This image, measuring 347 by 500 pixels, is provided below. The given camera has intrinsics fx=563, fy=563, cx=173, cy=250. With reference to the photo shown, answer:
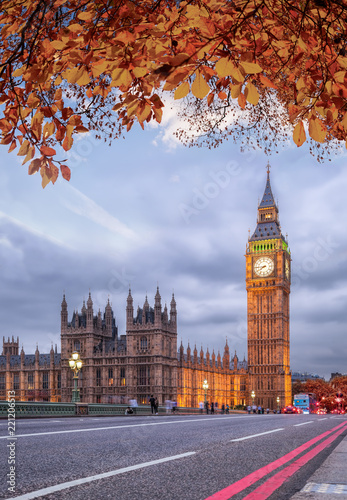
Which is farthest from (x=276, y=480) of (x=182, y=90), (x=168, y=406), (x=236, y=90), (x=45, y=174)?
(x=168, y=406)

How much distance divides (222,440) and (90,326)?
83.8m

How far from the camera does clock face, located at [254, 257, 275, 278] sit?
127812 millimetres

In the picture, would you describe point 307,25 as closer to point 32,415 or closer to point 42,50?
point 42,50

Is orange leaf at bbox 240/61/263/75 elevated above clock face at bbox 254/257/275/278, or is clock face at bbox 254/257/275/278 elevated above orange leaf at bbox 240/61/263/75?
clock face at bbox 254/257/275/278

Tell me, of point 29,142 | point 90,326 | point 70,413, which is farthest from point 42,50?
point 90,326

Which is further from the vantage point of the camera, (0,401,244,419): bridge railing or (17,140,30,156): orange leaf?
(0,401,244,419): bridge railing

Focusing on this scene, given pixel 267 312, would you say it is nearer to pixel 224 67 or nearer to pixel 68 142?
pixel 68 142

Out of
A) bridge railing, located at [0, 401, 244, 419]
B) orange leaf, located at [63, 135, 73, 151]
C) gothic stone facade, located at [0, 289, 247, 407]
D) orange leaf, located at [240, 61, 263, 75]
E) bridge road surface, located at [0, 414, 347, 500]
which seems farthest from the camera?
gothic stone facade, located at [0, 289, 247, 407]

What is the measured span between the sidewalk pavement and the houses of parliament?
81.8 m

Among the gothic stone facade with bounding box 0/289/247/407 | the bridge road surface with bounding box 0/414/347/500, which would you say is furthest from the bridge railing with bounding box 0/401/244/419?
the gothic stone facade with bounding box 0/289/247/407

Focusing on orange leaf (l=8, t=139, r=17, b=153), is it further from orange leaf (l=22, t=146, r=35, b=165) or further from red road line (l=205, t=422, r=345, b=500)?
red road line (l=205, t=422, r=345, b=500)

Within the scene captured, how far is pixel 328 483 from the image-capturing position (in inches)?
240

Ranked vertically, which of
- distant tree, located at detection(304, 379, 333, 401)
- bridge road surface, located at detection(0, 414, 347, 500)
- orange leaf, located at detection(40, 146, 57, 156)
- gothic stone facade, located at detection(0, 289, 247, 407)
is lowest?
distant tree, located at detection(304, 379, 333, 401)

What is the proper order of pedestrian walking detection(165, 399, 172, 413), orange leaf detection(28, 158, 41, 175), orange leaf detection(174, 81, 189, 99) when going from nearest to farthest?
orange leaf detection(174, 81, 189, 99) < orange leaf detection(28, 158, 41, 175) < pedestrian walking detection(165, 399, 172, 413)
